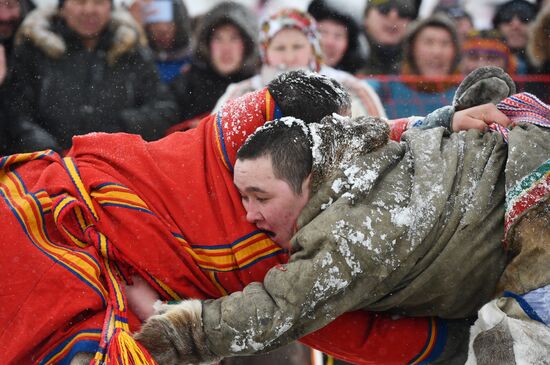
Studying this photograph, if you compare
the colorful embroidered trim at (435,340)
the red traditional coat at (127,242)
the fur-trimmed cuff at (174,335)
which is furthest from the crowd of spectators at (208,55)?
the fur-trimmed cuff at (174,335)

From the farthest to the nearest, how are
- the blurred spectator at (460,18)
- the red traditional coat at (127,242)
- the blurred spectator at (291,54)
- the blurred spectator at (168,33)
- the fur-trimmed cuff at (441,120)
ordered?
the blurred spectator at (460,18) < the blurred spectator at (168,33) < the blurred spectator at (291,54) < the fur-trimmed cuff at (441,120) < the red traditional coat at (127,242)

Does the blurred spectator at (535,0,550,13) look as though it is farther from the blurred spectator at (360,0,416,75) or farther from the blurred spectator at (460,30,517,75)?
the blurred spectator at (360,0,416,75)

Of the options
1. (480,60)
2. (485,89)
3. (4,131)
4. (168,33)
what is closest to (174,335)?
(485,89)

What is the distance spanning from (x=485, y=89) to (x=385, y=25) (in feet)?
7.68

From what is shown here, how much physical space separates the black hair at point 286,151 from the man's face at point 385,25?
277 cm

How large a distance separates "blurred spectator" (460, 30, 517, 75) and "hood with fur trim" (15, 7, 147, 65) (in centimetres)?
191

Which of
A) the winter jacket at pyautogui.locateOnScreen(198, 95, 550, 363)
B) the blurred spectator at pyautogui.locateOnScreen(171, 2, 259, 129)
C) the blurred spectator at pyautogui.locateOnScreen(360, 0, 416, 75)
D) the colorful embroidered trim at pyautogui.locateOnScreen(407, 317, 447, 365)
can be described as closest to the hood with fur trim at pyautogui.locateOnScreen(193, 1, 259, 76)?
the blurred spectator at pyautogui.locateOnScreen(171, 2, 259, 129)

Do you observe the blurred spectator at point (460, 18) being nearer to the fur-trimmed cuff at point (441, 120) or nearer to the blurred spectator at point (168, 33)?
the blurred spectator at point (168, 33)

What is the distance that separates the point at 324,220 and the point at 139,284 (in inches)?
23.1

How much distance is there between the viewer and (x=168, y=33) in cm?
479

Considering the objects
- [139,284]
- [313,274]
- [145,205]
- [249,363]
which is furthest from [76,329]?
[249,363]

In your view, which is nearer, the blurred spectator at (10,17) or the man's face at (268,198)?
the man's face at (268,198)

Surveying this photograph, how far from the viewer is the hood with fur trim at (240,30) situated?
469 cm

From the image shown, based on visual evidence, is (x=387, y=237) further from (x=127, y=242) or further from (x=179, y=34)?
(x=179, y=34)
